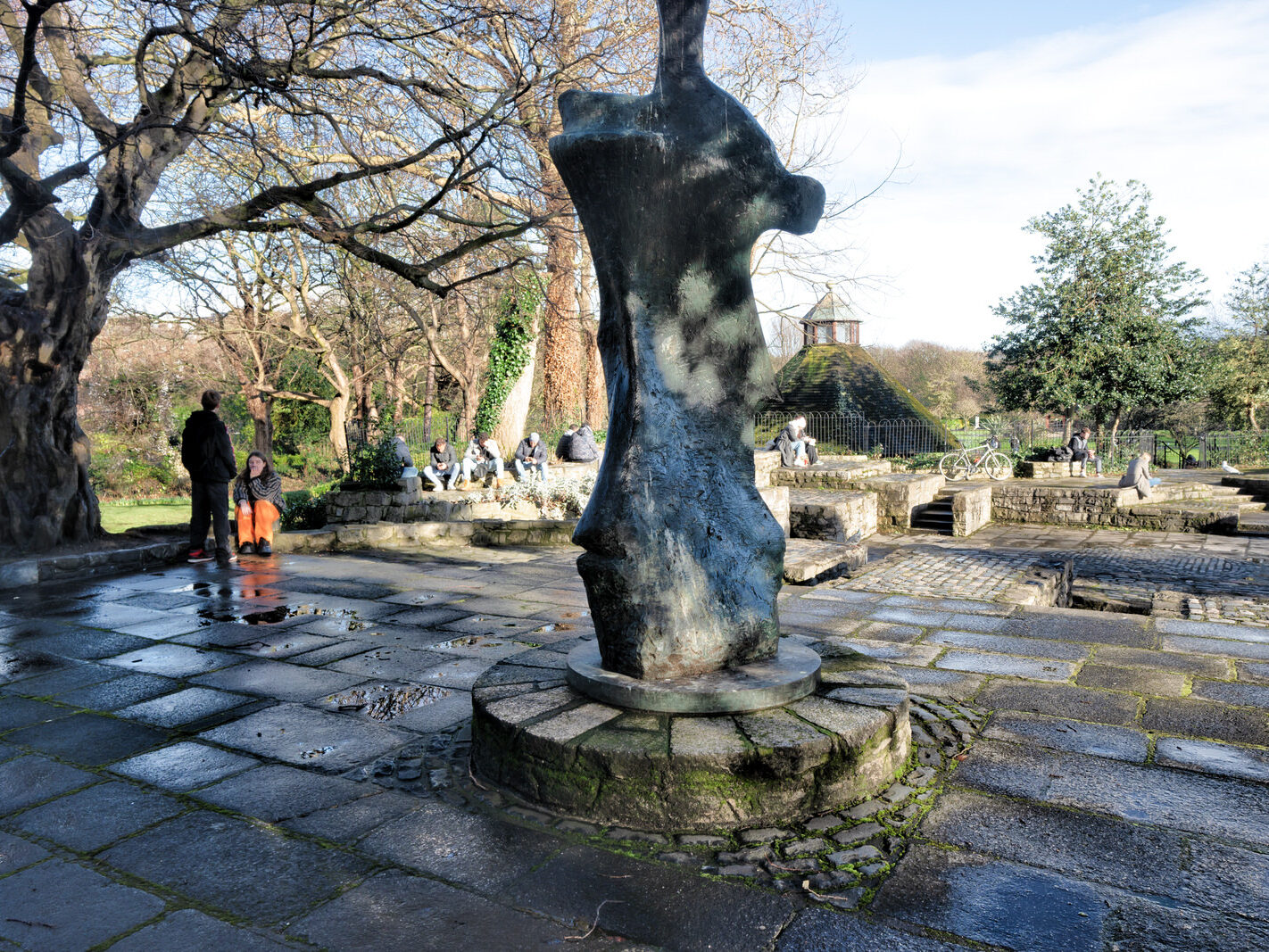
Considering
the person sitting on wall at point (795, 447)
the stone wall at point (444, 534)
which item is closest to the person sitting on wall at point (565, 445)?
the person sitting on wall at point (795, 447)

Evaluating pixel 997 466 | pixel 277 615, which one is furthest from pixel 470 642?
pixel 997 466

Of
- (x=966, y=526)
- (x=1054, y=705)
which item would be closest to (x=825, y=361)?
(x=966, y=526)

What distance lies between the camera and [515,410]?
19.4m


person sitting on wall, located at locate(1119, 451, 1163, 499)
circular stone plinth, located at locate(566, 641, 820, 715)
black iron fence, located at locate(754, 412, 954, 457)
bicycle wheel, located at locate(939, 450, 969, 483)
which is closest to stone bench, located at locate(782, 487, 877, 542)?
person sitting on wall, located at locate(1119, 451, 1163, 499)

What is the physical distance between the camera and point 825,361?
3078cm

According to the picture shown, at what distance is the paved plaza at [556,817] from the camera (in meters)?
2.30

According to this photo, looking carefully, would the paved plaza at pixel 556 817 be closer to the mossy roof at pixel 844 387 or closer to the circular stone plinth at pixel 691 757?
the circular stone plinth at pixel 691 757

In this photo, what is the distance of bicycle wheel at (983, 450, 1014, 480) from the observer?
834 inches

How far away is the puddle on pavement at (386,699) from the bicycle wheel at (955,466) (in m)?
17.5

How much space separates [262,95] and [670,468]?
553cm

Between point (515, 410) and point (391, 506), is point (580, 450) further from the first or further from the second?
point (391, 506)

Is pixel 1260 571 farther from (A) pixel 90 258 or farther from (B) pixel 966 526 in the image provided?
(A) pixel 90 258

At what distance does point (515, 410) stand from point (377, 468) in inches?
286

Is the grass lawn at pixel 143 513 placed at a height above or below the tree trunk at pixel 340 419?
below
